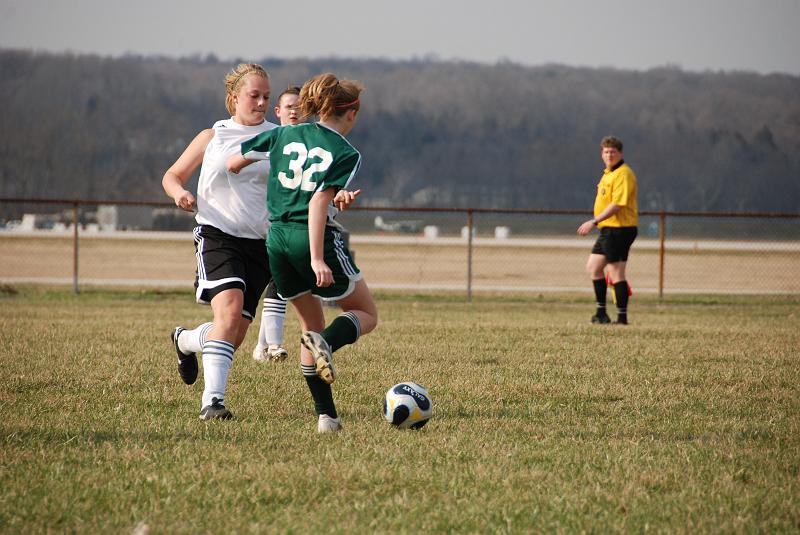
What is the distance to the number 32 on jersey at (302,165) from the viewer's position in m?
4.92

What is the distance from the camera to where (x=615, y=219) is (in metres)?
11.9

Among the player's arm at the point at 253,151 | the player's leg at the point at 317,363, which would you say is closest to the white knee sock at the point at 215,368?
the player's leg at the point at 317,363

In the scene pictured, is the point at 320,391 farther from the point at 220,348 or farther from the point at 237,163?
the point at 237,163

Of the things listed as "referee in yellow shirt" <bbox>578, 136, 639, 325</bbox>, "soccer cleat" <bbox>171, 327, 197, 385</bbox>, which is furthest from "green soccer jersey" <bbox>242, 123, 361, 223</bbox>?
"referee in yellow shirt" <bbox>578, 136, 639, 325</bbox>

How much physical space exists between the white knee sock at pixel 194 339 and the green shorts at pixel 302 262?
0.99 m

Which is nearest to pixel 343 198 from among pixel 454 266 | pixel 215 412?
pixel 215 412

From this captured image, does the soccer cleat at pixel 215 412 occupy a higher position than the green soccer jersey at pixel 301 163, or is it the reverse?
the green soccer jersey at pixel 301 163

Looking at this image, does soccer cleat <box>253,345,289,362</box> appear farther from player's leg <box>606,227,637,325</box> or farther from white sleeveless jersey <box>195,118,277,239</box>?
player's leg <box>606,227,637,325</box>

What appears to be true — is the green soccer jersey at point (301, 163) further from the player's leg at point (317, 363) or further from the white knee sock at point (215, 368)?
the white knee sock at point (215, 368)

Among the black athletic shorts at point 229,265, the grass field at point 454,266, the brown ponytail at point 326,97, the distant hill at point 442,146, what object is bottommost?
the grass field at point 454,266

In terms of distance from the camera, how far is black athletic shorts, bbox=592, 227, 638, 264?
11891 millimetres

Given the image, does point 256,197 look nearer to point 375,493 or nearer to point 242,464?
point 242,464

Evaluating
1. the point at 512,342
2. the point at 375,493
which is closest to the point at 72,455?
the point at 375,493

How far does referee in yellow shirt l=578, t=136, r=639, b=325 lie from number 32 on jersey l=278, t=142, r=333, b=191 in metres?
7.18
